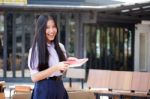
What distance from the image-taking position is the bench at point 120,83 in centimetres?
666

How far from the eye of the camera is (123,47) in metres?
19.9

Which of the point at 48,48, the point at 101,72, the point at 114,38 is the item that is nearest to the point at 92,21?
the point at 114,38

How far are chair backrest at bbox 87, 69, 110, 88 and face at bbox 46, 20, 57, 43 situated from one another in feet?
14.7

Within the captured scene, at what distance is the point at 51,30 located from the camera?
280cm

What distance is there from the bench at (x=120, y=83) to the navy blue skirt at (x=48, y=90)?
12.3 ft

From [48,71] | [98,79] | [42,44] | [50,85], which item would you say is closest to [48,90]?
[50,85]

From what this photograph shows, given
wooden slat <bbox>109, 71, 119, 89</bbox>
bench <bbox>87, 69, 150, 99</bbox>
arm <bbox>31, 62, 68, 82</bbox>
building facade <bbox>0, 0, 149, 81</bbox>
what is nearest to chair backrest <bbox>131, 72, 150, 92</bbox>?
bench <bbox>87, 69, 150, 99</bbox>

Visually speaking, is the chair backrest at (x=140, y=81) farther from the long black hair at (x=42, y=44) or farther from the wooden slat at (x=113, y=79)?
the long black hair at (x=42, y=44)

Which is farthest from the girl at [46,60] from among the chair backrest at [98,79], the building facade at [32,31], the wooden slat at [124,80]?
the building facade at [32,31]

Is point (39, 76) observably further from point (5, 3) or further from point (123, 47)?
point (123, 47)

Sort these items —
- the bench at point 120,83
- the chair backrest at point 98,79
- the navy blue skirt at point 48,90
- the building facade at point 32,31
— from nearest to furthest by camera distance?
the navy blue skirt at point 48,90
the bench at point 120,83
the chair backrest at point 98,79
the building facade at point 32,31

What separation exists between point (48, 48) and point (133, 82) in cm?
431

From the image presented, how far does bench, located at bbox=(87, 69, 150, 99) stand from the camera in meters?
6.66

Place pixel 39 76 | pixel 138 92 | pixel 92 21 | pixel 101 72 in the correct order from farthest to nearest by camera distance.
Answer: pixel 92 21 < pixel 101 72 < pixel 138 92 < pixel 39 76
